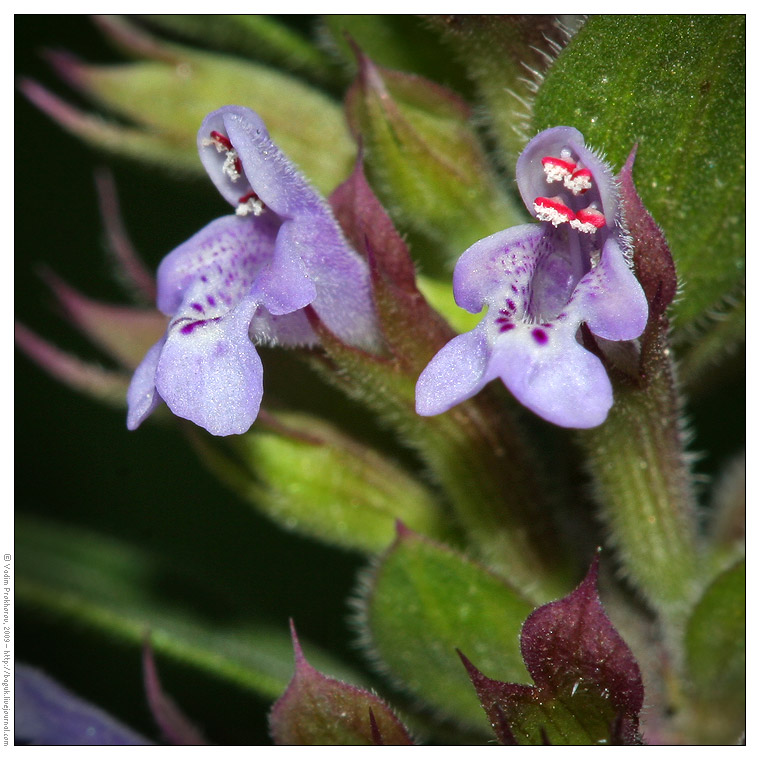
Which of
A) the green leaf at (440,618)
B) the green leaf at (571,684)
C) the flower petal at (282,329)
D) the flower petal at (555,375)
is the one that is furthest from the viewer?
the green leaf at (440,618)

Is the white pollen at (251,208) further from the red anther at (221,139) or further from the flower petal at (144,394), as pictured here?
the flower petal at (144,394)

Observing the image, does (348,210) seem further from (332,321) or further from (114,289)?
(114,289)

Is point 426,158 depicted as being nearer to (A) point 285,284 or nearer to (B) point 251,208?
(B) point 251,208

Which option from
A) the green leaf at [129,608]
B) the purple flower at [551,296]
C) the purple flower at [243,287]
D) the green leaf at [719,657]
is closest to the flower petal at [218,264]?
the purple flower at [243,287]

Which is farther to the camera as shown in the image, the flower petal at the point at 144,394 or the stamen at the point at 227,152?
the stamen at the point at 227,152

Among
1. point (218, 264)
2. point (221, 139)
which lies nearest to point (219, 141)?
point (221, 139)

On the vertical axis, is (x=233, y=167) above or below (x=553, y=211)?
above

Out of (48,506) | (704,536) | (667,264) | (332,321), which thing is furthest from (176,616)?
(667,264)
